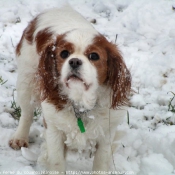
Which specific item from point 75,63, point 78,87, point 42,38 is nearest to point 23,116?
point 42,38

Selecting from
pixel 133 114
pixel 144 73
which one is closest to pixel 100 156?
pixel 133 114

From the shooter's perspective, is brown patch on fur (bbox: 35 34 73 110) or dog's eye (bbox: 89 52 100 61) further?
brown patch on fur (bbox: 35 34 73 110)

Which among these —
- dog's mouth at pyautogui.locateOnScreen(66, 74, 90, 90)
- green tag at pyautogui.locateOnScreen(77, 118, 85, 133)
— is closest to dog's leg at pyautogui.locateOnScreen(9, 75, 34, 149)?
green tag at pyautogui.locateOnScreen(77, 118, 85, 133)

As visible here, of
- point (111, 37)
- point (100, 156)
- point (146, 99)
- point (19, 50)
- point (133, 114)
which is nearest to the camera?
point (100, 156)

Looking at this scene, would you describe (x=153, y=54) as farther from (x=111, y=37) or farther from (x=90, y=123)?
(x=90, y=123)

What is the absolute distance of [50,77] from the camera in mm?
2299

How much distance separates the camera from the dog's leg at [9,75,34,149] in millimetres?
2859

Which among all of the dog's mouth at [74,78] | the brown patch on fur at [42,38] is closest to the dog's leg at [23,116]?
the brown patch on fur at [42,38]

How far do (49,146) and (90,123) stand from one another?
0.35 meters

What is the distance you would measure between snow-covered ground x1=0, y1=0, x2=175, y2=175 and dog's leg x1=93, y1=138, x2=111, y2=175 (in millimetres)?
136

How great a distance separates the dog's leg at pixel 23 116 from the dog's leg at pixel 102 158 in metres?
0.65

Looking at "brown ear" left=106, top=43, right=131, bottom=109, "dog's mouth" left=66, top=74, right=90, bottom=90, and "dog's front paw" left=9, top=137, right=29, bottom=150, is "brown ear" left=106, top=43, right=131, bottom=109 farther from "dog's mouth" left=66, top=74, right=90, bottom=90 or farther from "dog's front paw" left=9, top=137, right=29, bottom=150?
"dog's front paw" left=9, top=137, right=29, bottom=150

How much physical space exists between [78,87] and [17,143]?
0.97m

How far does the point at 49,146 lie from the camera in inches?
98.1
